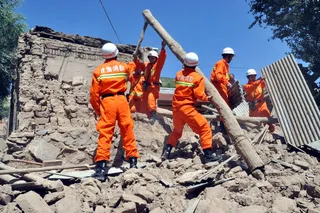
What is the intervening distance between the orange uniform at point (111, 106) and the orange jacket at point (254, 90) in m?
3.98

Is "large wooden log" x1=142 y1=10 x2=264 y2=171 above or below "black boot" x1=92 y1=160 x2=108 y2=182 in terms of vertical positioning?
above

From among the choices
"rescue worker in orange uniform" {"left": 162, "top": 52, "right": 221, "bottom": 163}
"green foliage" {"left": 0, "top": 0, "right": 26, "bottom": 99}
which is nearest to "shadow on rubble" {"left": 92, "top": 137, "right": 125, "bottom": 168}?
"rescue worker in orange uniform" {"left": 162, "top": 52, "right": 221, "bottom": 163}

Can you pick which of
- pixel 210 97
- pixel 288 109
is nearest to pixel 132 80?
pixel 210 97

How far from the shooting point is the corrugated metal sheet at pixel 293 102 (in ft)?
18.7

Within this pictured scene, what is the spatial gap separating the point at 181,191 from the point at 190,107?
1.50 meters

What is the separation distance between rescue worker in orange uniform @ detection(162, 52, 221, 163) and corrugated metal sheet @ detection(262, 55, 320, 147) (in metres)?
1.80

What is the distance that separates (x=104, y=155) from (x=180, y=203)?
1.23m

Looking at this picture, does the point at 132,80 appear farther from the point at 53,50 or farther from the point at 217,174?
the point at 217,174

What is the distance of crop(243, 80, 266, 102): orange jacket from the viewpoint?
7.68 meters

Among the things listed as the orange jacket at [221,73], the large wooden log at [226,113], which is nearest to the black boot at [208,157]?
the large wooden log at [226,113]

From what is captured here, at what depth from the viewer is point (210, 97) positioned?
543 centimetres

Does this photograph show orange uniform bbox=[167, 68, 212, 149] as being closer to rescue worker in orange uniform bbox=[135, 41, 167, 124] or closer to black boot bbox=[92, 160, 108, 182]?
black boot bbox=[92, 160, 108, 182]

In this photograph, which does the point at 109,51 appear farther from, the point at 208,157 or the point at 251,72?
the point at 251,72

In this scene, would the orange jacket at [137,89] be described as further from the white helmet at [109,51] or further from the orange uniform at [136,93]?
the white helmet at [109,51]
